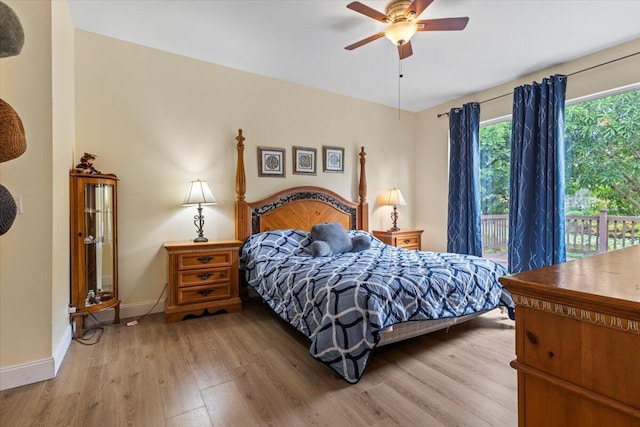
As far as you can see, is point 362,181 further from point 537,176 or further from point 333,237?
point 537,176

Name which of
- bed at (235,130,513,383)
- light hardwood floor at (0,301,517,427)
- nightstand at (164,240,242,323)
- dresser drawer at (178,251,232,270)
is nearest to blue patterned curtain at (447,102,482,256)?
bed at (235,130,513,383)

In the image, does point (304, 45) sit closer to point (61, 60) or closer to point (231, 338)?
point (61, 60)

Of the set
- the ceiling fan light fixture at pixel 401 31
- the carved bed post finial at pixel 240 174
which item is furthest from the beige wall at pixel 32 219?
the ceiling fan light fixture at pixel 401 31

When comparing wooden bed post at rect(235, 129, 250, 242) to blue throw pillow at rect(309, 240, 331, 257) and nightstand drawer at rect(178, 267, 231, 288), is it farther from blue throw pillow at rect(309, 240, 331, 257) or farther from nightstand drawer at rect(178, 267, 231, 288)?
blue throw pillow at rect(309, 240, 331, 257)

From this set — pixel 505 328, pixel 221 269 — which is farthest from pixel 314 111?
pixel 505 328

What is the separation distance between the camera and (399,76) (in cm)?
371

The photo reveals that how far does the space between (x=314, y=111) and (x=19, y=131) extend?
3502 mm

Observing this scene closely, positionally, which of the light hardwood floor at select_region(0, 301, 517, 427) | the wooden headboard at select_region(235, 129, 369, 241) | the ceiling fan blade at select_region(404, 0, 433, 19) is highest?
the ceiling fan blade at select_region(404, 0, 433, 19)

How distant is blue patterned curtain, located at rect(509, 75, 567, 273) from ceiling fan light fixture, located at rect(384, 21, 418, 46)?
2013 mm

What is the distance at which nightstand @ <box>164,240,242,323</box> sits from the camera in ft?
9.49

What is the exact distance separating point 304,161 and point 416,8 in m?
2.19

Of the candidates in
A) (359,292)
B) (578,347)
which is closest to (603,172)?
(359,292)

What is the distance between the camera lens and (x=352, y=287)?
6.49 feet

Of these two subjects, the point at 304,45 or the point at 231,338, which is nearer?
the point at 231,338
